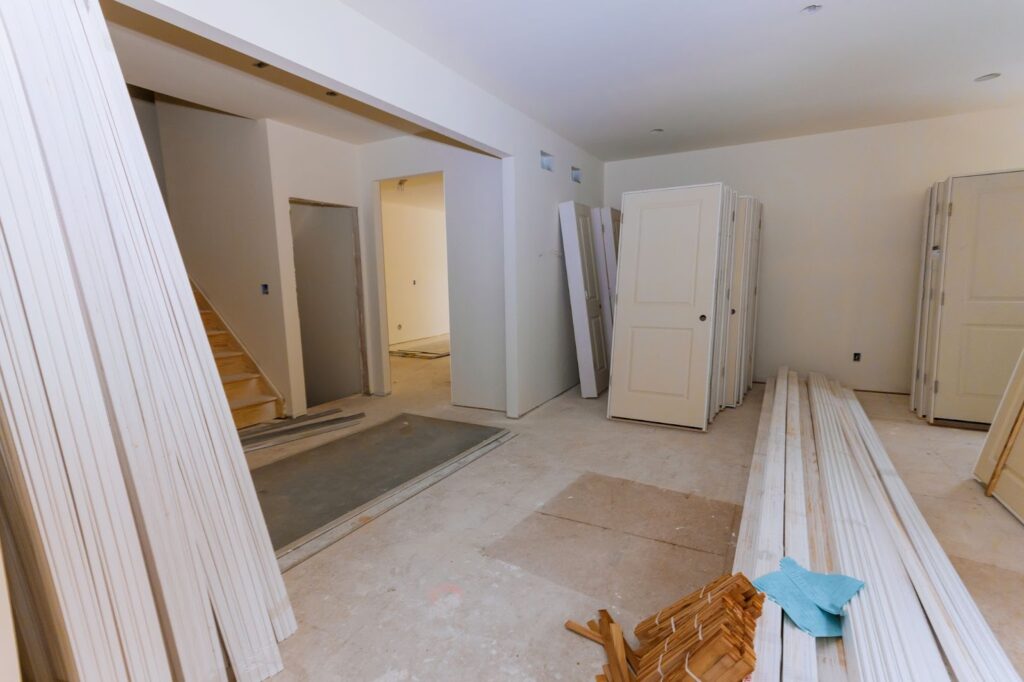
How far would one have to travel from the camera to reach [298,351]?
4605 millimetres

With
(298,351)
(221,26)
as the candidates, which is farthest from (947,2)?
(298,351)

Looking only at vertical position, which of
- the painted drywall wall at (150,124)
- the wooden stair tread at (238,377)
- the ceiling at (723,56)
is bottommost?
the wooden stair tread at (238,377)

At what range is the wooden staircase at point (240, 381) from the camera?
4418 millimetres

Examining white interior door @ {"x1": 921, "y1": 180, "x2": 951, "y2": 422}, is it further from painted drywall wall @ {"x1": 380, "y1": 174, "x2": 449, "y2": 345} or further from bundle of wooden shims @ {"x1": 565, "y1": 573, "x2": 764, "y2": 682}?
painted drywall wall @ {"x1": 380, "y1": 174, "x2": 449, "y2": 345}

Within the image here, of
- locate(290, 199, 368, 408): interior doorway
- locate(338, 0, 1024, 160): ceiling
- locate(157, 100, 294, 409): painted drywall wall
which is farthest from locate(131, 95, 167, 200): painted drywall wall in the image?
locate(338, 0, 1024, 160): ceiling

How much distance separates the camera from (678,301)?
408 centimetres

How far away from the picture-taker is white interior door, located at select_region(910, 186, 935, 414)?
4234mm

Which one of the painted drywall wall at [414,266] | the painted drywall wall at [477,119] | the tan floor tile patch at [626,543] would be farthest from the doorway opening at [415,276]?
the tan floor tile patch at [626,543]

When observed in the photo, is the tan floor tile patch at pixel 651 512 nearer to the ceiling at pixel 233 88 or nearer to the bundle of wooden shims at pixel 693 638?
the bundle of wooden shims at pixel 693 638

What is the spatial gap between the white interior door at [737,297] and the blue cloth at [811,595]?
3053 millimetres

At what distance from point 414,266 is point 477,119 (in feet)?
20.5

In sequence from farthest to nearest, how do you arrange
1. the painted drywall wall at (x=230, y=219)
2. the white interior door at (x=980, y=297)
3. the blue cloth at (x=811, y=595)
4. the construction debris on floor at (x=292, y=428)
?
the painted drywall wall at (x=230, y=219)
the construction debris on floor at (x=292, y=428)
the white interior door at (x=980, y=297)
the blue cloth at (x=811, y=595)

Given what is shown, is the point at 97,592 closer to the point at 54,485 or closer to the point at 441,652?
the point at 54,485

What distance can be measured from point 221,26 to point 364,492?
2.48 m
